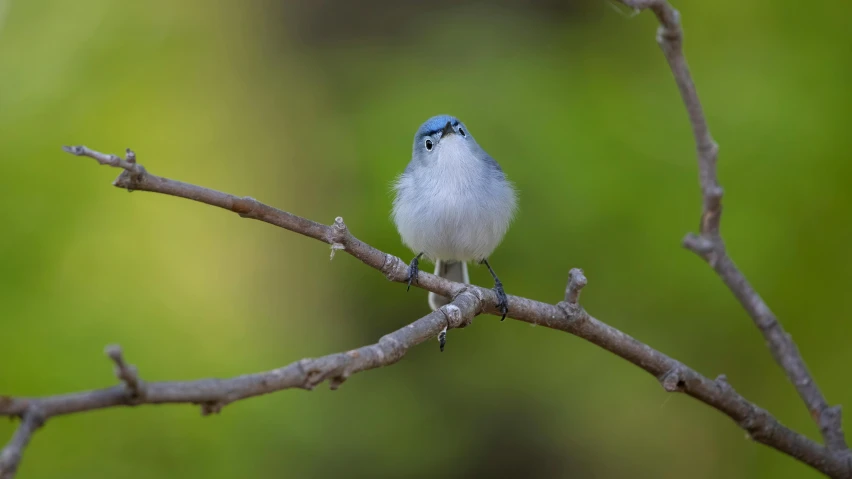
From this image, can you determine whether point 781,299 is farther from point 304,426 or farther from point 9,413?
point 9,413

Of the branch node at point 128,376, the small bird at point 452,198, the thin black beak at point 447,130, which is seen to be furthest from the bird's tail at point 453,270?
the branch node at point 128,376

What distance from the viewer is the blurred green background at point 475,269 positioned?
3.81 meters

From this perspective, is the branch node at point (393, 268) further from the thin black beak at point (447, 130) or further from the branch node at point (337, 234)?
the thin black beak at point (447, 130)

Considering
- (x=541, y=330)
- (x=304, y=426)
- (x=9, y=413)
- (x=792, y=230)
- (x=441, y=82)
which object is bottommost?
(x=9, y=413)

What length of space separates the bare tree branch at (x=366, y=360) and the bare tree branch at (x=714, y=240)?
0.41ft

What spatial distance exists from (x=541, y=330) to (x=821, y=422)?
6.07 feet

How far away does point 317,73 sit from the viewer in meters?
5.13

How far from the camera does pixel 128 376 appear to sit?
118cm

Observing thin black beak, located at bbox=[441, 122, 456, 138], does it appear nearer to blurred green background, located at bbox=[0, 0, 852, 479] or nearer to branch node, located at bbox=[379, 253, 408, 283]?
blurred green background, located at bbox=[0, 0, 852, 479]

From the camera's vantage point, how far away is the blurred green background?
381cm

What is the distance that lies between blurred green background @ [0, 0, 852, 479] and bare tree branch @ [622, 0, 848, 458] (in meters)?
1.19

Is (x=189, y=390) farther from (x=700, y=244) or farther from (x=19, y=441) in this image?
(x=700, y=244)

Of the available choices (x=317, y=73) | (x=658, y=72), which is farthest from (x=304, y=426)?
(x=658, y=72)

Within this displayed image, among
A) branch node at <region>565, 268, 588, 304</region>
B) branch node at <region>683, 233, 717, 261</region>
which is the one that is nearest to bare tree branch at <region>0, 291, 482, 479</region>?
branch node at <region>565, 268, 588, 304</region>
